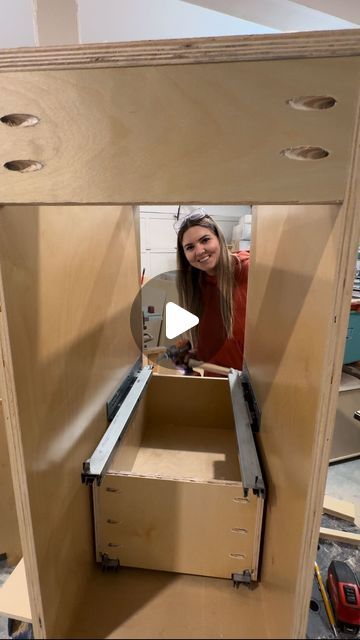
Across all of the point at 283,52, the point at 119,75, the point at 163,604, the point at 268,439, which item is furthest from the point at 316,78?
the point at 163,604

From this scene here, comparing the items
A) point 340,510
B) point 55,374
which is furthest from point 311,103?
point 340,510

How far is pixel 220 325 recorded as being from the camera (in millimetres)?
1420

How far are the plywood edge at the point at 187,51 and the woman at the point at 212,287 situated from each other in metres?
0.92

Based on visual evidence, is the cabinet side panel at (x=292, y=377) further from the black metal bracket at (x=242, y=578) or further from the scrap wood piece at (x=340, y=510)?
the scrap wood piece at (x=340, y=510)

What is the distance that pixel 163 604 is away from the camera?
65 centimetres

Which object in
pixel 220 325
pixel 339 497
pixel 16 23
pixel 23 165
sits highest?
pixel 16 23

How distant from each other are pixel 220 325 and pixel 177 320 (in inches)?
7.7

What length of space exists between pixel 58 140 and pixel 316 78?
0.31 m

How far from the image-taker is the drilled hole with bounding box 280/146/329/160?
370mm

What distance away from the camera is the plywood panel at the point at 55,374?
18.4 inches

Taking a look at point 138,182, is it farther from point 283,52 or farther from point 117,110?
point 283,52

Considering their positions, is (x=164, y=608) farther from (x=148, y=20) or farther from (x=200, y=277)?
(x=148, y=20)

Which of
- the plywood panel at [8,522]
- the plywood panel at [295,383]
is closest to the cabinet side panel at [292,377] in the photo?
the plywood panel at [295,383]
